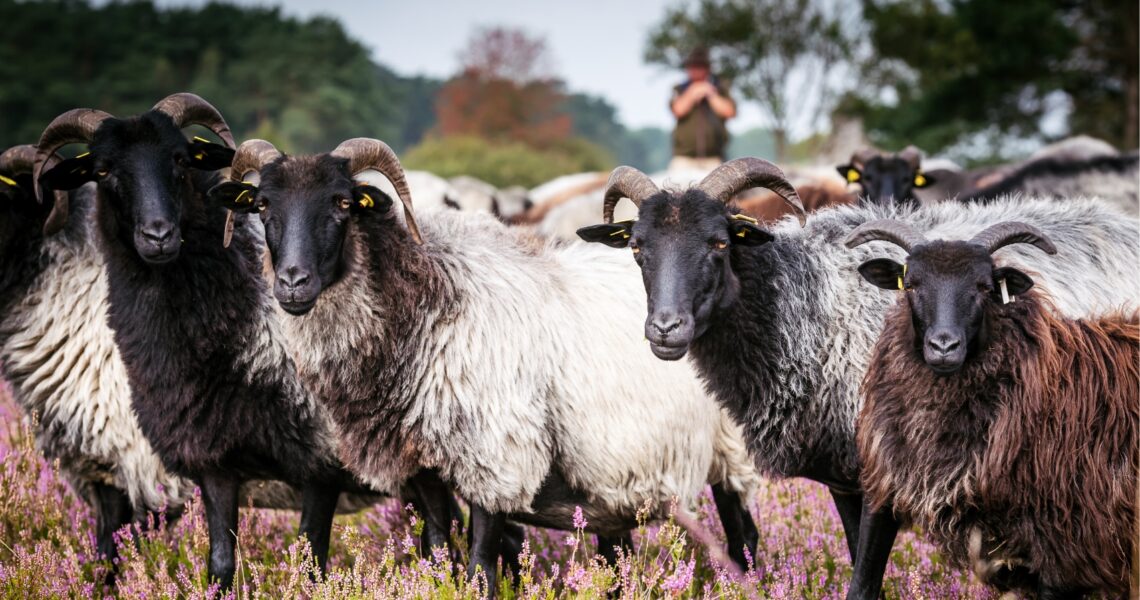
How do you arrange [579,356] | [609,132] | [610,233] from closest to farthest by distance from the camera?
1. [610,233]
2. [579,356]
3. [609,132]

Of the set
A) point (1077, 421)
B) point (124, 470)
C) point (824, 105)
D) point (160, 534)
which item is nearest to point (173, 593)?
point (160, 534)

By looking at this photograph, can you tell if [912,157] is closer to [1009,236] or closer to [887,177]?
[887,177]

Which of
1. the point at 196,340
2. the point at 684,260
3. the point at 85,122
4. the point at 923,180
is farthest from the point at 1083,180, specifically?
the point at 85,122

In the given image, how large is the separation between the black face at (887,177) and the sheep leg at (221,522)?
672cm

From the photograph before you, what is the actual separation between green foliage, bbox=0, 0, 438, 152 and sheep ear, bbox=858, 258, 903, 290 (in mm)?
28701

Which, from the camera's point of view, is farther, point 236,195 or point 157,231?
point 236,195

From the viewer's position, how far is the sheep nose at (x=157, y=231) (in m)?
4.88

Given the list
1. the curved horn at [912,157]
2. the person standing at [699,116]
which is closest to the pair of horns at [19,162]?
the curved horn at [912,157]

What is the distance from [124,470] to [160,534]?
0.46 metres

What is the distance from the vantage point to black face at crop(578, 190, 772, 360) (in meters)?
4.34

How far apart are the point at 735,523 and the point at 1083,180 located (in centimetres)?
664

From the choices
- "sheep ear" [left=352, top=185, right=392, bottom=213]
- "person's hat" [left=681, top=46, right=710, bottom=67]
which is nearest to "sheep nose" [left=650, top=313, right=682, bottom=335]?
"sheep ear" [left=352, top=185, right=392, bottom=213]

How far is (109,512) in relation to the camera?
5.77 m

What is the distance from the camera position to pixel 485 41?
175 ft
